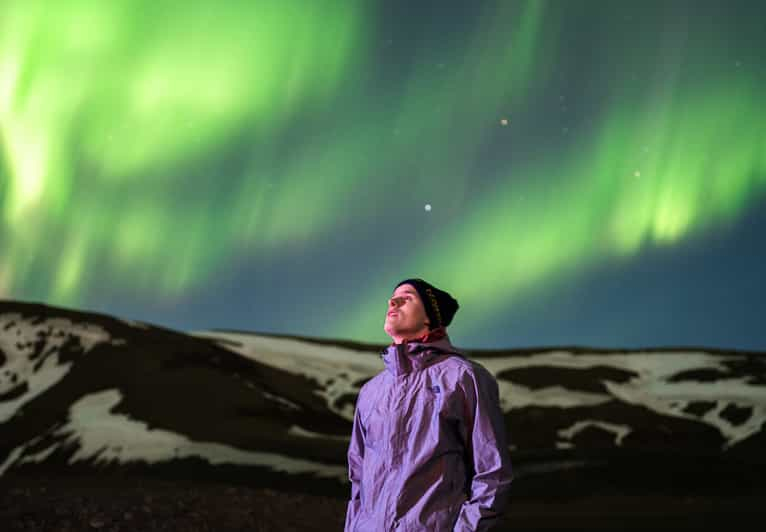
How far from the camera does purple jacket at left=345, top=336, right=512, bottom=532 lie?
11.6 feet

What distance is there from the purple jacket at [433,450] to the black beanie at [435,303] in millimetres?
193

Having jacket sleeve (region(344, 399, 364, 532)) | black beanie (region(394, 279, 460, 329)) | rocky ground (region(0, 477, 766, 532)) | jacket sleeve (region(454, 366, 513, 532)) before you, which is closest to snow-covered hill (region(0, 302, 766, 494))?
rocky ground (region(0, 477, 766, 532))

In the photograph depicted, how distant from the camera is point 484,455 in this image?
3600 millimetres

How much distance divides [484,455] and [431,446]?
24 centimetres

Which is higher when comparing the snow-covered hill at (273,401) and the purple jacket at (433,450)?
the purple jacket at (433,450)

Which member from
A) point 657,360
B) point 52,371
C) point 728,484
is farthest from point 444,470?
point 657,360

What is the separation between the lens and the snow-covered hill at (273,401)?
31.5 m

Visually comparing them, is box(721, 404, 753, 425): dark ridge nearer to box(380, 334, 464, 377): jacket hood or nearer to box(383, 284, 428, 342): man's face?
box(383, 284, 428, 342): man's face

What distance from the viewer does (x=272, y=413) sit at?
38031mm

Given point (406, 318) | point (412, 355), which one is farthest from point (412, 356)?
point (406, 318)

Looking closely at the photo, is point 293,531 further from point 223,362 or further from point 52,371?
point 223,362

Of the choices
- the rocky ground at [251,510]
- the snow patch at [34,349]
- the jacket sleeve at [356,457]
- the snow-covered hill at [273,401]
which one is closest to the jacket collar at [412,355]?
the jacket sleeve at [356,457]

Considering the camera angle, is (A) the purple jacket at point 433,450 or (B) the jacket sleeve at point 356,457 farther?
(B) the jacket sleeve at point 356,457

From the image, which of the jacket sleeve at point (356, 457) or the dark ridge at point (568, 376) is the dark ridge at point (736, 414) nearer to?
the dark ridge at point (568, 376)
